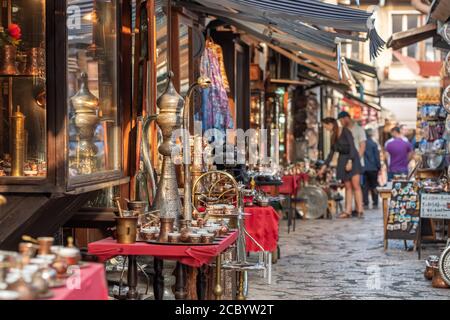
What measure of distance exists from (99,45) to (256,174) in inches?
206

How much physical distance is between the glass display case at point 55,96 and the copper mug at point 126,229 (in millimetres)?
530

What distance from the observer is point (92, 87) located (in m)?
7.52

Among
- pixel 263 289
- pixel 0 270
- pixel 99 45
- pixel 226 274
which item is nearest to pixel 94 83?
pixel 99 45

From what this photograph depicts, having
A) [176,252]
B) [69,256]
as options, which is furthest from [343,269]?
[69,256]

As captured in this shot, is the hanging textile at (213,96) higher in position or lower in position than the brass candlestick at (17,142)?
higher

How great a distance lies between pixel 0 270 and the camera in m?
4.05

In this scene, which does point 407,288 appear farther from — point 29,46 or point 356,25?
point 29,46

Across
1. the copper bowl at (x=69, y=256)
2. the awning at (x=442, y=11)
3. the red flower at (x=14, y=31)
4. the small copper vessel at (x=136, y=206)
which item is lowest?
the copper bowl at (x=69, y=256)

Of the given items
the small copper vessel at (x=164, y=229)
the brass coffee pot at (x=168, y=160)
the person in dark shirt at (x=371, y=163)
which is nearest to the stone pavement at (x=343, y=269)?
the brass coffee pot at (x=168, y=160)

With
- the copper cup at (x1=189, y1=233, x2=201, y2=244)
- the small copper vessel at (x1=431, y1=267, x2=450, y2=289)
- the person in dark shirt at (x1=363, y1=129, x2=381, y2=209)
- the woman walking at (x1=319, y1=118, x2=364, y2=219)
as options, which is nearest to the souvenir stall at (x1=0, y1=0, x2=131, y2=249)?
the copper cup at (x1=189, y1=233, x2=201, y2=244)

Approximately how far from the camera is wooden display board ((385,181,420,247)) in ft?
40.2

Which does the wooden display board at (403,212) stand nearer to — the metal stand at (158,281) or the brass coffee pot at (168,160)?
the brass coffee pot at (168,160)

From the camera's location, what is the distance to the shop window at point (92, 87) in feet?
22.5

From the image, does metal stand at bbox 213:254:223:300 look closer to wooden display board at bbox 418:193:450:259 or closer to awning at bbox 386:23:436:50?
wooden display board at bbox 418:193:450:259
